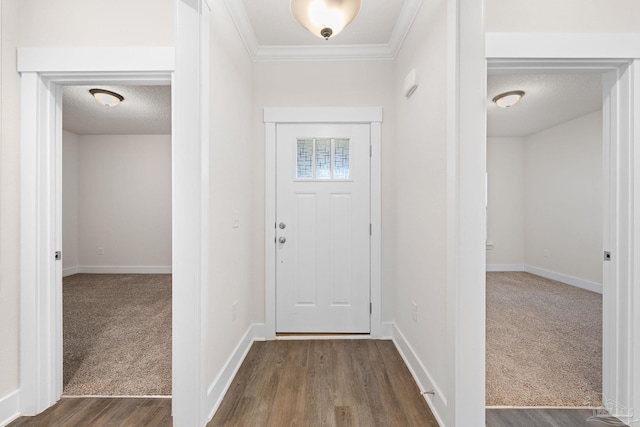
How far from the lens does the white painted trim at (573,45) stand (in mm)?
1580

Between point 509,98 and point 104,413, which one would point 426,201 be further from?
point 509,98

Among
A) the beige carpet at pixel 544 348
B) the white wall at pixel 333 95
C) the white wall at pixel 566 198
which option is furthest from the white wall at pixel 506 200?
the white wall at pixel 333 95

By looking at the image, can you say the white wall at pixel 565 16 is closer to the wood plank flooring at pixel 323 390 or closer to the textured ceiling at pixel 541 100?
the textured ceiling at pixel 541 100

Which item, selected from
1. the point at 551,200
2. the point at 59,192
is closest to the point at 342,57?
the point at 59,192

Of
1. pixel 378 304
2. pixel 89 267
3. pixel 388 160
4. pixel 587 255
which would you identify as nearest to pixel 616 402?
pixel 378 304

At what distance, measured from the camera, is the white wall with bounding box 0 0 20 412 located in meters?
1.60

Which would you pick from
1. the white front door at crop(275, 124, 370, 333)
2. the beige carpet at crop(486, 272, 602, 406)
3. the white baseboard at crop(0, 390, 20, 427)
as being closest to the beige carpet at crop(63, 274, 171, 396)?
the white baseboard at crop(0, 390, 20, 427)

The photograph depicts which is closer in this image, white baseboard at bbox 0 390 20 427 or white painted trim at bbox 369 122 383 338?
white baseboard at bbox 0 390 20 427

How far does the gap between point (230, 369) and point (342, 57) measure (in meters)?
2.79

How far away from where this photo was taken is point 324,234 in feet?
9.23

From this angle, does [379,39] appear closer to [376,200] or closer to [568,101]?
[376,200]

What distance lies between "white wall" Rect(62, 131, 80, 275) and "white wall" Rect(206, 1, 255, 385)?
4.66 m

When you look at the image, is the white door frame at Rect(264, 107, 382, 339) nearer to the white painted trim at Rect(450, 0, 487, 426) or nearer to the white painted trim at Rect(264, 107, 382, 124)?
the white painted trim at Rect(264, 107, 382, 124)

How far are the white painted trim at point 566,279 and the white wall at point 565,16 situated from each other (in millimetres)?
4152
